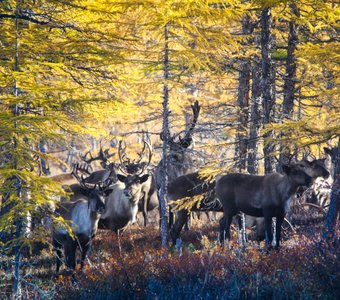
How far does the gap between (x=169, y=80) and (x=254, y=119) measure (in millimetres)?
2527

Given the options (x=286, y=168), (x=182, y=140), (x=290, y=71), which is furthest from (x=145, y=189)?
(x=286, y=168)

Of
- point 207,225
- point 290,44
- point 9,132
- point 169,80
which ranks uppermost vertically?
point 290,44

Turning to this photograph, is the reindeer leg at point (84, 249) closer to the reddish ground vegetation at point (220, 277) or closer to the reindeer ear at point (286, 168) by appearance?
the reddish ground vegetation at point (220, 277)

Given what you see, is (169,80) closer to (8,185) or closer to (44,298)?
(8,185)

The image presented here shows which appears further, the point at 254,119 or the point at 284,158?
the point at 284,158

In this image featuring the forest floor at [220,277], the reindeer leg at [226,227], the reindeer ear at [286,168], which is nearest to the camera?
the forest floor at [220,277]

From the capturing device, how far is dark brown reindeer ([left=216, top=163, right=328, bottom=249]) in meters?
12.2

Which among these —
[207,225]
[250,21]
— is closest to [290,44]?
[250,21]

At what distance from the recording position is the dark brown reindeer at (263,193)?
40.1 feet

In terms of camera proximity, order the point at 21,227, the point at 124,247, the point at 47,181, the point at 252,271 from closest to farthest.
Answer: the point at 252,271, the point at 47,181, the point at 21,227, the point at 124,247

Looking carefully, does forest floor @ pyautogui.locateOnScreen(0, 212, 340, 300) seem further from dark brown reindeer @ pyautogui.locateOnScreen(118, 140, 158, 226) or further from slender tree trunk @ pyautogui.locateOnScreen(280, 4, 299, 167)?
dark brown reindeer @ pyautogui.locateOnScreen(118, 140, 158, 226)

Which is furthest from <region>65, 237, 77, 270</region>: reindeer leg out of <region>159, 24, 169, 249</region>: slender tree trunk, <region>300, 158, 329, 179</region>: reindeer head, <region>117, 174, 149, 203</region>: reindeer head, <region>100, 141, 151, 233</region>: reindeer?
<region>300, 158, 329, 179</region>: reindeer head

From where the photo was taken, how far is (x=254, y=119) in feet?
42.8

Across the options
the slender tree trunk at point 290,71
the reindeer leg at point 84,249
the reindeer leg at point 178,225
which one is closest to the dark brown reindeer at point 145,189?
the reindeer leg at point 178,225
